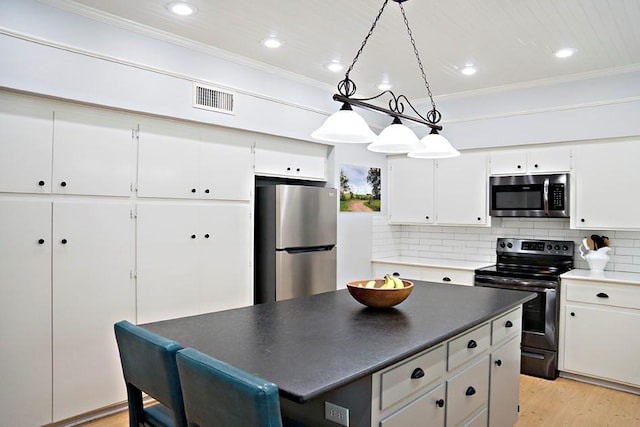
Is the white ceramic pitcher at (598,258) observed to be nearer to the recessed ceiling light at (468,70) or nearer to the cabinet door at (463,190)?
the cabinet door at (463,190)

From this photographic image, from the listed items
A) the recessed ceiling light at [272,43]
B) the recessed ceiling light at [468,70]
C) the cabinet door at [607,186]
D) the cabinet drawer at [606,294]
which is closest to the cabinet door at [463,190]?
the cabinet door at [607,186]

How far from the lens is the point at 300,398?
4.36 ft

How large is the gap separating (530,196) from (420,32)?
6.89 ft

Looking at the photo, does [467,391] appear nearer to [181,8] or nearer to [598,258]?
[598,258]

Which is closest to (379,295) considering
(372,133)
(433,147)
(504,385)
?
A: (372,133)

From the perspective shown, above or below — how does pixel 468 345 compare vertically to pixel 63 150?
below

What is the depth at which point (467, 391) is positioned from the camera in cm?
233

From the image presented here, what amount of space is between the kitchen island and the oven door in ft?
4.64

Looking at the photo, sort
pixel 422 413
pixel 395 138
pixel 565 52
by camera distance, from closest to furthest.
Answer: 1. pixel 422 413
2. pixel 395 138
3. pixel 565 52

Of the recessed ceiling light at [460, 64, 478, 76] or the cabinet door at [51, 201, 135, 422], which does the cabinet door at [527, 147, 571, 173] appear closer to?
the recessed ceiling light at [460, 64, 478, 76]

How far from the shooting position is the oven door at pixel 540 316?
13.2 feet

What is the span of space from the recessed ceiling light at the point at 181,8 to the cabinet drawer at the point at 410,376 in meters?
2.43

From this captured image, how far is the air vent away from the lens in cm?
358

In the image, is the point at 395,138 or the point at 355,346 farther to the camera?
the point at 395,138
